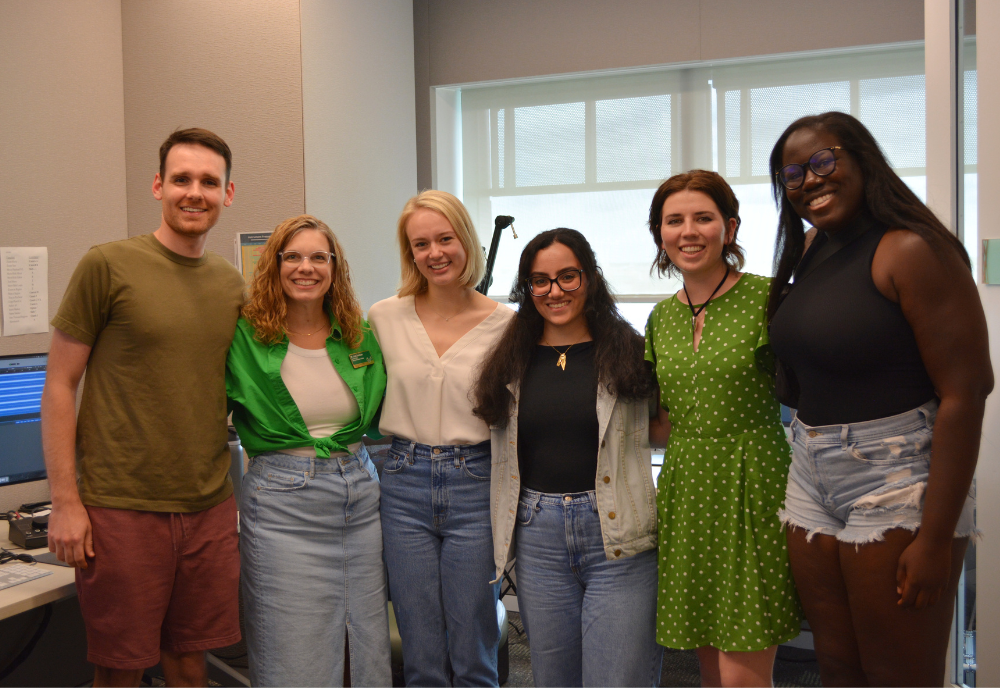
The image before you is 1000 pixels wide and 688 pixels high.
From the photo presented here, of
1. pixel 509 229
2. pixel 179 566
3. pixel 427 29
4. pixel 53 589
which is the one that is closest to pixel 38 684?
pixel 53 589

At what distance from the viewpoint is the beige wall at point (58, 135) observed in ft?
8.29

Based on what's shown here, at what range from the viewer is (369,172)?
332cm

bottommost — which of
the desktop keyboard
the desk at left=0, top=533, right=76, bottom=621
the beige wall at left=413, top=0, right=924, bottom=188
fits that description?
the desk at left=0, top=533, right=76, bottom=621

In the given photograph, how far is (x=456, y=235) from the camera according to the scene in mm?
2014

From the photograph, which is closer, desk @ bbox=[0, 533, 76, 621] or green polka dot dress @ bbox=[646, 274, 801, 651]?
green polka dot dress @ bbox=[646, 274, 801, 651]

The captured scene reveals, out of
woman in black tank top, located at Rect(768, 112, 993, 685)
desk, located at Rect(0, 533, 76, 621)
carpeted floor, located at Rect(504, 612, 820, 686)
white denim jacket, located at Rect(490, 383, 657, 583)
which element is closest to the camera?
woman in black tank top, located at Rect(768, 112, 993, 685)

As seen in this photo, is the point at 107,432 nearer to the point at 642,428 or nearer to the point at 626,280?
the point at 642,428

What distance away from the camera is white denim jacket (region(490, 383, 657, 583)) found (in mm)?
1675

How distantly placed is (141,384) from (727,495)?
135cm

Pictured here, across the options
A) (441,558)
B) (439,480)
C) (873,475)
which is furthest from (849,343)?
(441,558)

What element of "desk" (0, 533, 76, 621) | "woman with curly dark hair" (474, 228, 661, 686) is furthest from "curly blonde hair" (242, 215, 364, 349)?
"desk" (0, 533, 76, 621)

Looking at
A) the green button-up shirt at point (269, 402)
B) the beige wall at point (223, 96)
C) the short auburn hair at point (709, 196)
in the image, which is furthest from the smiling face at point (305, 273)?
the beige wall at point (223, 96)

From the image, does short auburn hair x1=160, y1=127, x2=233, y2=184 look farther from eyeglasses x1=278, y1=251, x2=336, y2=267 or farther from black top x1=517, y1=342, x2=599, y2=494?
black top x1=517, y1=342, x2=599, y2=494

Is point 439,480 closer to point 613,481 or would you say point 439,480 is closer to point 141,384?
point 613,481
